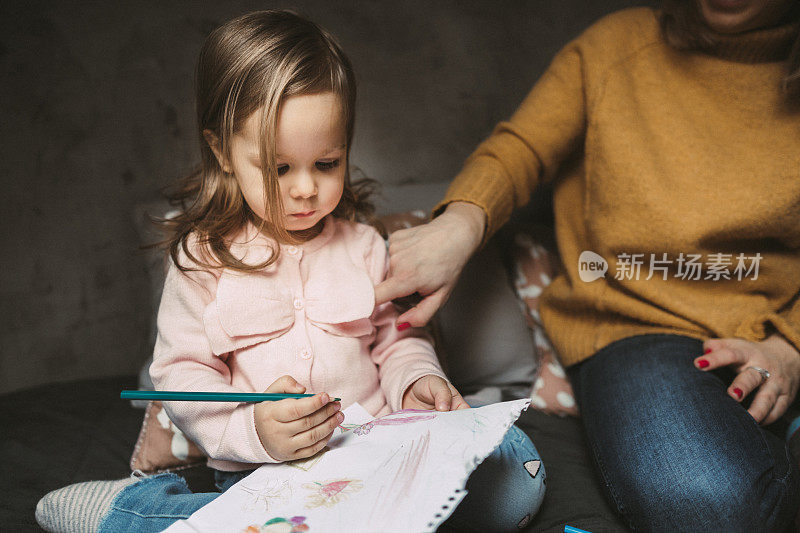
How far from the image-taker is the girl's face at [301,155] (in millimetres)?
738

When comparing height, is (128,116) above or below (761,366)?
above

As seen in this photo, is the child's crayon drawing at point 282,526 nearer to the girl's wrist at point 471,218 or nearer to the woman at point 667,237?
the woman at point 667,237

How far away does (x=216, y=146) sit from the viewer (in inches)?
32.2

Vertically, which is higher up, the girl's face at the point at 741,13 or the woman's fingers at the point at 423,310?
the girl's face at the point at 741,13

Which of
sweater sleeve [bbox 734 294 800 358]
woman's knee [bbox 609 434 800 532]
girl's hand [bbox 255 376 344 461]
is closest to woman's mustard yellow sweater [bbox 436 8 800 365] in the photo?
sweater sleeve [bbox 734 294 800 358]

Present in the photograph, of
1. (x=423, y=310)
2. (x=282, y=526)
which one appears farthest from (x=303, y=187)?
(x=282, y=526)

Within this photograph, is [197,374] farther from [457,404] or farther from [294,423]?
[457,404]

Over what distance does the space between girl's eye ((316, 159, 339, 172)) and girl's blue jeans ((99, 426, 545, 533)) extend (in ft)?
1.42

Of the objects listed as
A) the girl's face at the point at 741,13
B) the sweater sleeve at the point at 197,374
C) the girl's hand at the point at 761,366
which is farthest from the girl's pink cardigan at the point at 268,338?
the girl's face at the point at 741,13

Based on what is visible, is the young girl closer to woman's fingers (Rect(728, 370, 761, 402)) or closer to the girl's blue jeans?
the girl's blue jeans

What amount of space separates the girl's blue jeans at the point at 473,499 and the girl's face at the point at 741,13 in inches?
29.3

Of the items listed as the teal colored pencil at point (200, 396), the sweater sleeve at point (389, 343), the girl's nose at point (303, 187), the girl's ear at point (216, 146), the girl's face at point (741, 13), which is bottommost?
the sweater sleeve at point (389, 343)

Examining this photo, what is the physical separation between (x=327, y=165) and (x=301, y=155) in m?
0.06

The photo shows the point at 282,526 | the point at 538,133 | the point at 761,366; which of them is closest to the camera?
the point at 282,526
